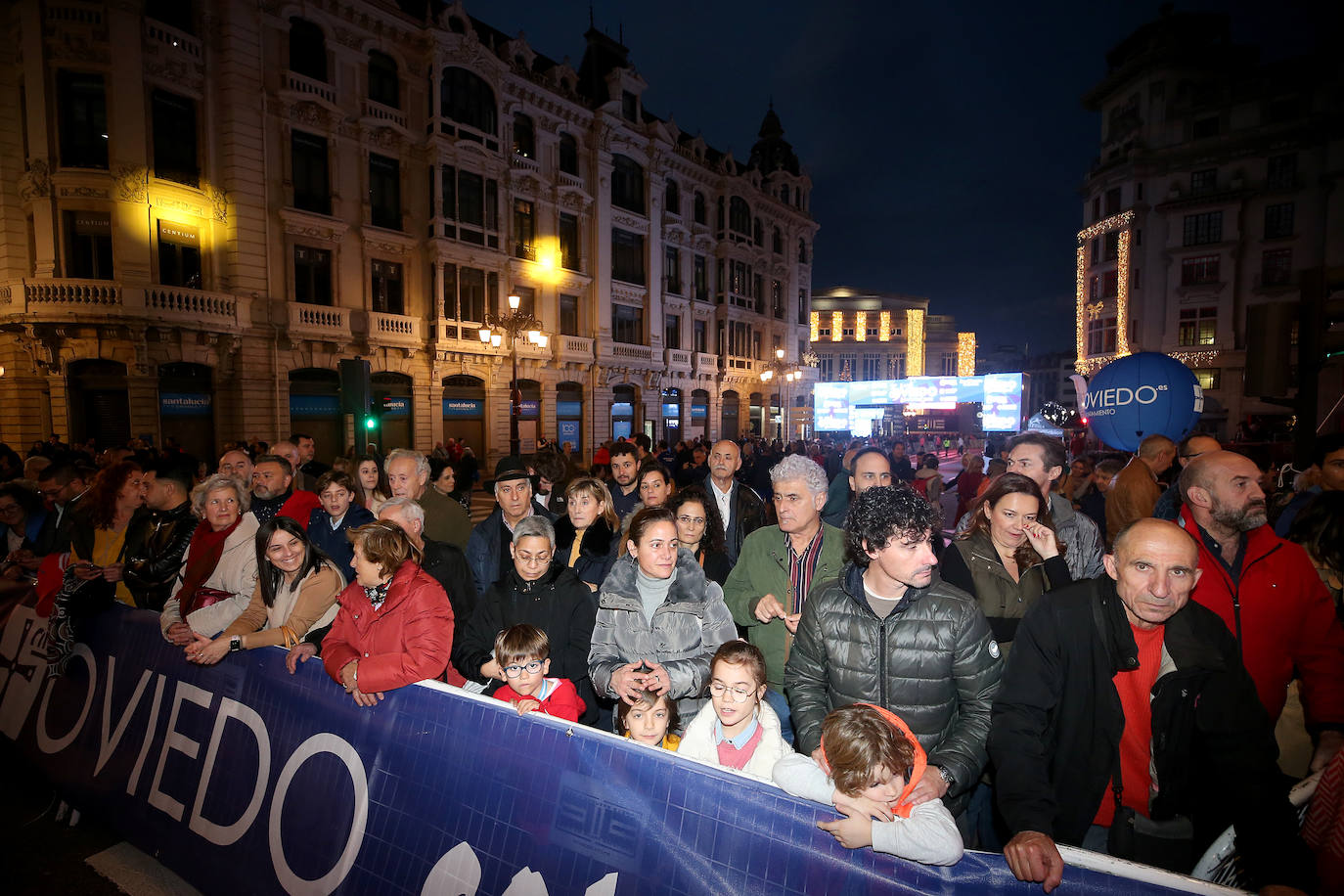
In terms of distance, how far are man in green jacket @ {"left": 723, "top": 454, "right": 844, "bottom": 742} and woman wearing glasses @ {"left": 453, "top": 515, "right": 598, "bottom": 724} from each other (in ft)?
3.37

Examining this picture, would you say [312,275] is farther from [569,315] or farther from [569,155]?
[569,155]

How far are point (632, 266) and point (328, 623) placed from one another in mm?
26262

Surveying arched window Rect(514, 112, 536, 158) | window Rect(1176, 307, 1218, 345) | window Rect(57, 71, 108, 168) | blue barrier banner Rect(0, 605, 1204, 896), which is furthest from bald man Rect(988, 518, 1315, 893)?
window Rect(1176, 307, 1218, 345)

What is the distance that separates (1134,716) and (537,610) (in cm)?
286

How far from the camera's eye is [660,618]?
3111 mm

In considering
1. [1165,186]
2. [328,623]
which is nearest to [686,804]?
[328,623]

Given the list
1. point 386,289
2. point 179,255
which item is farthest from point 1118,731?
point 386,289

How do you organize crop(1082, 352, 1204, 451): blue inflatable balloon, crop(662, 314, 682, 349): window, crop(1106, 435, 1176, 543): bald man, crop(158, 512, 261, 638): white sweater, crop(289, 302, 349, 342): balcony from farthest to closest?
crop(662, 314, 682, 349): window
crop(289, 302, 349, 342): balcony
crop(1082, 352, 1204, 451): blue inflatable balloon
crop(1106, 435, 1176, 543): bald man
crop(158, 512, 261, 638): white sweater

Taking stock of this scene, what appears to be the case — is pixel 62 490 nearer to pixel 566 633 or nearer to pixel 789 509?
pixel 566 633

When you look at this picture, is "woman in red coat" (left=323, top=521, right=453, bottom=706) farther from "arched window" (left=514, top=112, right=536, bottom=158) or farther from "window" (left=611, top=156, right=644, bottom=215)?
"window" (left=611, top=156, right=644, bottom=215)

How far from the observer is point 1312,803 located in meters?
1.99

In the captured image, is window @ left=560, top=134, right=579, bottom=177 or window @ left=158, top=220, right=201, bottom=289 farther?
window @ left=560, top=134, right=579, bottom=177

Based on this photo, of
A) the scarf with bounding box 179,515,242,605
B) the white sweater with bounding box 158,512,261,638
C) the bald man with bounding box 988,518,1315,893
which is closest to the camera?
the bald man with bounding box 988,518,1315,893

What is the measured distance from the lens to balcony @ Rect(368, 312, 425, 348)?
1867 centimetres
